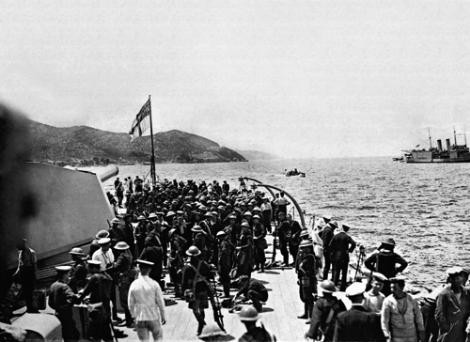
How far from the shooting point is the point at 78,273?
7.46 m

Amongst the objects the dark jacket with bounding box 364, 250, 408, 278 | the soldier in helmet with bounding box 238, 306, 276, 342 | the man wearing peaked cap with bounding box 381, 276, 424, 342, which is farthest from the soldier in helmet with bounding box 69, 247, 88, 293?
the dark jacket with bounding box 364, 250, 408, 278

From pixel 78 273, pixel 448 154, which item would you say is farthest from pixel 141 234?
pixel 448 154

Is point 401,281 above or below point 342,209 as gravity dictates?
above

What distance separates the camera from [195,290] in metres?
7.76

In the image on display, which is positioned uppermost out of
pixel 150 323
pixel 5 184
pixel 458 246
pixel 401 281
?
pixel 5 184

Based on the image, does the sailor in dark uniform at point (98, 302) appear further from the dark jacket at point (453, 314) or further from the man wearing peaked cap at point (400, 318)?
the dark jacket at point (453, 314)

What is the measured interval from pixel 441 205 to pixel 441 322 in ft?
181

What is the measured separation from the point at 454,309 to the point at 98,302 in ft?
17.0

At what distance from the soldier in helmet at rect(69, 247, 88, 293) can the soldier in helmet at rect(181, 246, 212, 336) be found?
5.37 feet

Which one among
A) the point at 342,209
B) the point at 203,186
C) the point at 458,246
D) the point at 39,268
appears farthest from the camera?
the point at 342,209

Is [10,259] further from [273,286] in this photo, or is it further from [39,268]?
[273,286]

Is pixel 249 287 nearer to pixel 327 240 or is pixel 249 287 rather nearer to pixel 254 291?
pixel 254 291

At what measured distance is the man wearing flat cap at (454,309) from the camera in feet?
21.6

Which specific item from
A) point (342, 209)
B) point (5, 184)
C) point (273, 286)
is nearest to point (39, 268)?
point (5, 184)
